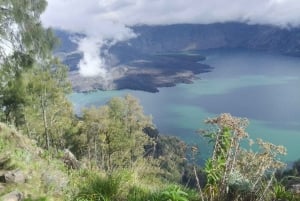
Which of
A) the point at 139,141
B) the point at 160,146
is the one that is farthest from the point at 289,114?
the point at 139,141

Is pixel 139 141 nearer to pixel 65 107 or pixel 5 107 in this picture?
pixel 65 107

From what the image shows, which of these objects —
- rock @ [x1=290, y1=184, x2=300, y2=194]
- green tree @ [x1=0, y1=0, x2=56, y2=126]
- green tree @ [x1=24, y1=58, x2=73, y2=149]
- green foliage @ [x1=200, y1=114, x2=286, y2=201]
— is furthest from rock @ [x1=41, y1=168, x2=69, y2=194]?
green tree @ [x1=24, y1=58, x2=73, y2=149]

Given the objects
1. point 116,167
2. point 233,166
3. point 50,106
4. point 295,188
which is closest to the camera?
point 233,166

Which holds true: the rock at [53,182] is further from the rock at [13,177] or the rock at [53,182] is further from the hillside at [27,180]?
the rock at [13,177]

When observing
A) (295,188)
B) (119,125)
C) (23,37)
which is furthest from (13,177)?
(119,125)

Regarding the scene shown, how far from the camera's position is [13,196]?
732 centimetres

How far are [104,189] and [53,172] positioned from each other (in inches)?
72.0

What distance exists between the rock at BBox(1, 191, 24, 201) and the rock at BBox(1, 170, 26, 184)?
0.95 metres

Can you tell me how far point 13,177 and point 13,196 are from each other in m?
1.24

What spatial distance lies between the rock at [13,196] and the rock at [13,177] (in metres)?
0.95

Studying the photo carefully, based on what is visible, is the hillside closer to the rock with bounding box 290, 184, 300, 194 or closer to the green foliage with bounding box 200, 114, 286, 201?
the green foliage with bounding box 200, 114, 286, 201

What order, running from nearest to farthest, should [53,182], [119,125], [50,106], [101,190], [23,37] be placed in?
1. [101,190]
2. [53,182]
3. [23,37]
4. [50,106]
5. [119,125]

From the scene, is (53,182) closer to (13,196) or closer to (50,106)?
(13,196)

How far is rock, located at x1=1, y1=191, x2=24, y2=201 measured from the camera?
7169mm
